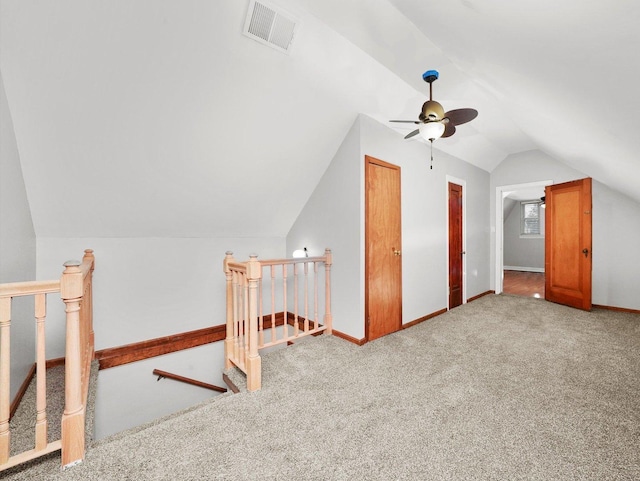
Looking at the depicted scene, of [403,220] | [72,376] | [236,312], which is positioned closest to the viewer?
[72,376]

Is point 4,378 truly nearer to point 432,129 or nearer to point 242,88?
point 242,88

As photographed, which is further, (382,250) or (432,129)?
(382,250)

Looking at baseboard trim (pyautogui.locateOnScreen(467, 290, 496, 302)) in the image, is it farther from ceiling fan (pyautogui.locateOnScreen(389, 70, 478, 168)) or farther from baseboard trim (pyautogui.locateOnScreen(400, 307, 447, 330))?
ceiling fan (pyautogui.locateOnScreen(389, 70, 478, 168))

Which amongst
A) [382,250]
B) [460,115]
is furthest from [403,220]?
[460,115]

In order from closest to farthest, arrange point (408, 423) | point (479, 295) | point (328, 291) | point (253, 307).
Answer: point (408, 423) → point (253, 307) → point (328, 291) → point (479, 295)

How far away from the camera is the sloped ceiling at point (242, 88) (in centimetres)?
152

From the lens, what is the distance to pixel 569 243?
4.60 metres

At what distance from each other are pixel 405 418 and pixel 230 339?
1676mm

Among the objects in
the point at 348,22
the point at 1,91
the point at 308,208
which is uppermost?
the point at 348,22

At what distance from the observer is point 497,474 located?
1361 millimetres

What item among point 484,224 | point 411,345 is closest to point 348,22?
point 411,345

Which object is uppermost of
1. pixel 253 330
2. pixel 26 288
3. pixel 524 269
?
pixel 26 288

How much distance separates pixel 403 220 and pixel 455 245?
1.64 meters

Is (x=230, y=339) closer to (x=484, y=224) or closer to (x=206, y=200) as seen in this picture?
(x=206, y=200)
